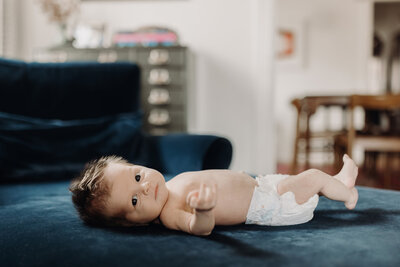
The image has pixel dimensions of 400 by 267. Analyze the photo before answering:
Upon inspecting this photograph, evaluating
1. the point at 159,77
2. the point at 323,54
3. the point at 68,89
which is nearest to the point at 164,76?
the point at 159,77

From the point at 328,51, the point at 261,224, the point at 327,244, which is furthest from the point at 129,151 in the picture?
the point at 328,51

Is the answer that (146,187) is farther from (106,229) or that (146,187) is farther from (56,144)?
(56,144)

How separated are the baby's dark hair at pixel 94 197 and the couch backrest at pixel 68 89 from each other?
0.95 meters

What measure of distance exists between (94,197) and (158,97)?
2364mm

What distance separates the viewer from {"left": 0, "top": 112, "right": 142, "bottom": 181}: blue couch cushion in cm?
169

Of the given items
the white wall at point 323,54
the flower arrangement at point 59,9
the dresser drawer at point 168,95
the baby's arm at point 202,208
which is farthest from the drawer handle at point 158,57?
the white wall at point 323,54

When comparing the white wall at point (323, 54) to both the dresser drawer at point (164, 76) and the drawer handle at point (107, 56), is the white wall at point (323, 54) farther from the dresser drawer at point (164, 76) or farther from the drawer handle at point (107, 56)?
the drawer handle at point (107, 56)

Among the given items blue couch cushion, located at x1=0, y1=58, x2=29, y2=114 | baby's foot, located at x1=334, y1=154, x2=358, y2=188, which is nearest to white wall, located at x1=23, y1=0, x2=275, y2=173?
blue couch cushion, located at x1=0, y1=58, x2=29, y2=114

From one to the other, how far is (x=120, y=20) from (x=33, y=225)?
2.99 m

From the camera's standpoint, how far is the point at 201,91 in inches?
144

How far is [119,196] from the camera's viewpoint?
0.98 meters

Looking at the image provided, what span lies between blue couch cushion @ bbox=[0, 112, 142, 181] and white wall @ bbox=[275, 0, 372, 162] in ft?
15.1

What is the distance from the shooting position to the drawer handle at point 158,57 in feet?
10.8

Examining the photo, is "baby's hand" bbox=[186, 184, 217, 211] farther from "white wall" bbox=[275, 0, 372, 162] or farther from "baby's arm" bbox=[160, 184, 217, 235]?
"white wall" bbox=[275, 0, 372, 162]
